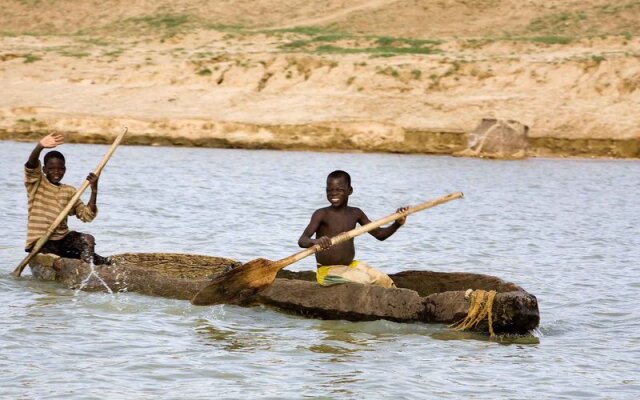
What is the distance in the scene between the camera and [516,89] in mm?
35750

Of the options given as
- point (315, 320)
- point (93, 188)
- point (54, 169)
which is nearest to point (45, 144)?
point (54, 169)

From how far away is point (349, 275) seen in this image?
10.3 metres

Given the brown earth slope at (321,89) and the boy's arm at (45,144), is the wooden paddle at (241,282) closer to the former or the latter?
the boy's arm at (45,144)

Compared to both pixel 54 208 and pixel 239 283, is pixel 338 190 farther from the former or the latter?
pixel 54 208

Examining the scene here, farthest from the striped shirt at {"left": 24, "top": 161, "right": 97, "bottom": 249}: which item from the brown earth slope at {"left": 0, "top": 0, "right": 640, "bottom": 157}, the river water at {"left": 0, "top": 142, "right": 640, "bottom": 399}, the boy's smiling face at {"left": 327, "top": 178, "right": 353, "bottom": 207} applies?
the brown earth slope at {"left": 0, "top": 0, "right": 640, "bottom": 157}

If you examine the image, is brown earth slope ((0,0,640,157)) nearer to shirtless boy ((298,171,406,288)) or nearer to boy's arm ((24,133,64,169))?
boy's arm ((24,133,64,169))

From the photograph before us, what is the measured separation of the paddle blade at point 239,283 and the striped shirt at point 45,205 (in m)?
1.68

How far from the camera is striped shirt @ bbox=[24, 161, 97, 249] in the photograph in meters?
11.7

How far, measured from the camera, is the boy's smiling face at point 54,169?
37.9 feet

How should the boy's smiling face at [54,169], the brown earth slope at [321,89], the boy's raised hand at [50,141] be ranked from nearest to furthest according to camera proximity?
the boy's raised hand at [50,141], the boy's smiling face at [54,169], the brown earth slope at [321,89]

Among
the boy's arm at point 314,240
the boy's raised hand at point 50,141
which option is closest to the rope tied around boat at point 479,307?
the boy's arm at point 314,240

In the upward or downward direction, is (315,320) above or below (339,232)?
below

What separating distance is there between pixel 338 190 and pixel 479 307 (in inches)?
57.4

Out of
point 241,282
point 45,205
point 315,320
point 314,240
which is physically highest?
point 45,205
